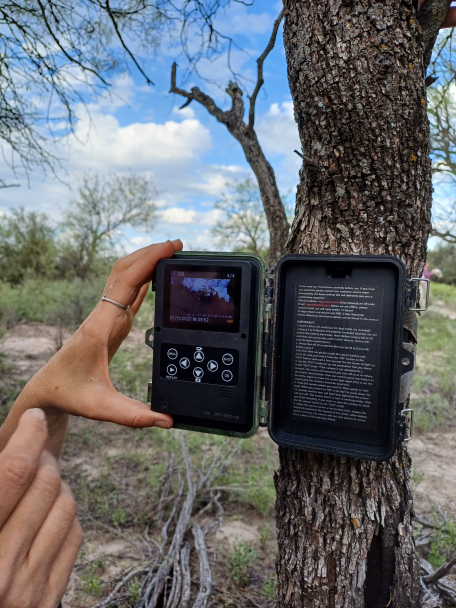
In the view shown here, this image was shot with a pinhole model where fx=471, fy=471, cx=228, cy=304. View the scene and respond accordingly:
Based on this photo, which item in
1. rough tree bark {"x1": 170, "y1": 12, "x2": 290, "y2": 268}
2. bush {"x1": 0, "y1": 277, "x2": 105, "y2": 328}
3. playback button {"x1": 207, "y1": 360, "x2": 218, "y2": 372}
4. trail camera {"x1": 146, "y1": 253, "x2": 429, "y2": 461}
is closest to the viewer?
trail camera {"x1": 146, "y1": 253, "x2": 429, "y2": 461}

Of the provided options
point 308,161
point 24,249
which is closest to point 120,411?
point 308,161

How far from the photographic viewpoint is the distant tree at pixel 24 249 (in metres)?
13.1

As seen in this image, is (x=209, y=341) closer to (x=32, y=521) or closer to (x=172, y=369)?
(x=172, y=369)

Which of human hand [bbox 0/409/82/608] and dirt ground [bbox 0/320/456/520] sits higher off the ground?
human hand [bbox 0/409/82/608]

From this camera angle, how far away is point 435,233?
6770 millimetres

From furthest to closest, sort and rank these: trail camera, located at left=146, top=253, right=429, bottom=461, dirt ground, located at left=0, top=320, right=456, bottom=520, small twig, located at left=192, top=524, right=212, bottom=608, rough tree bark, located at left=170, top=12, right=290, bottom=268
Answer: dirt ground, located at left=0, top=320, right=456, bottom=520 < rough tree bark, located at left=170, top=12, right=290, bottom=268 < small twig, located at left=192, top=524, right=212, bottom=608 < trail camera, located at left=146, top=253, right=429, bottom=461

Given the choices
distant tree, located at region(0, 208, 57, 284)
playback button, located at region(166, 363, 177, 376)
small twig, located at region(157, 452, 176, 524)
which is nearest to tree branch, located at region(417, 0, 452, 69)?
playback button, located at region(166, 363, 177, 376)

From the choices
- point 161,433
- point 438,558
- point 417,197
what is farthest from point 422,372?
point 417,197

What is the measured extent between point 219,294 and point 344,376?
400mm

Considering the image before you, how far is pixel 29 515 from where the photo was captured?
613mm

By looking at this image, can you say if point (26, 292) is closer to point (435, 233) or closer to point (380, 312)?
point (435, 233)

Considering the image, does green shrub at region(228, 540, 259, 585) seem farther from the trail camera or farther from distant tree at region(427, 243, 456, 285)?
distant tree at region(427, 243, 456, 285)

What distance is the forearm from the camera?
1258 mm

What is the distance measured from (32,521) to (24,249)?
14.0 meters
